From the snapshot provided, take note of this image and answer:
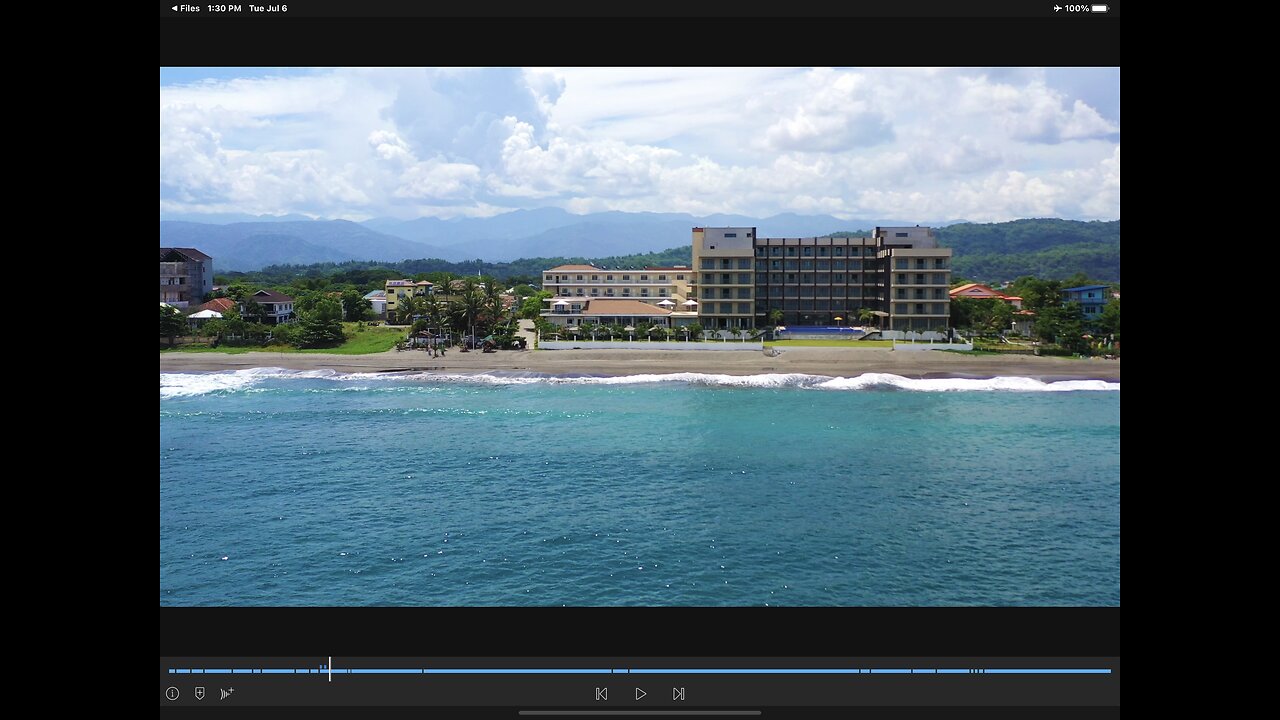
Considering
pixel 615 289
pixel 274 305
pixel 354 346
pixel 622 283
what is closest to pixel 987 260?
pixel 622 283

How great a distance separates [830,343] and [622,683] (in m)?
37.4

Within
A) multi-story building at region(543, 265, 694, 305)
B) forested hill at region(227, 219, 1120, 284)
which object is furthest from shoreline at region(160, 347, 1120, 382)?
forested hill at region(227, 219, 1120, 284)

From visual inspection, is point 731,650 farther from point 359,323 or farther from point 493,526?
point 359,323

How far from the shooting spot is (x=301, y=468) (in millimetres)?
16641

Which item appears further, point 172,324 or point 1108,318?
point 172,324

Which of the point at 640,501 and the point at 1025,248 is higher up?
the point at 1025,248

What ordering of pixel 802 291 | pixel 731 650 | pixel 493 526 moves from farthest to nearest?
pixel 802 291
pixel 493 526
pixel 731 650

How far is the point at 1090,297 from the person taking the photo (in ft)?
130

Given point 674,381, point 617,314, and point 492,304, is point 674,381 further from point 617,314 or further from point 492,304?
point 492,304

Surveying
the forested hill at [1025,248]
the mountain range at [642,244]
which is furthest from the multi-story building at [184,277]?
the forested hill at [1025,248]

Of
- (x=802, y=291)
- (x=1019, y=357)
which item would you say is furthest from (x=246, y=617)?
(x=802, y=291)

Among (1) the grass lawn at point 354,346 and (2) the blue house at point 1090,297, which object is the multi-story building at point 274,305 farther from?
(2) the blue house at point 1090,297

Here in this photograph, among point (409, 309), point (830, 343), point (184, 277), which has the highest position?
point (184, 277)

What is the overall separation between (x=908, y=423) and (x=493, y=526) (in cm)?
1371
